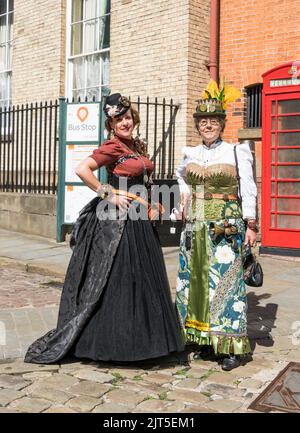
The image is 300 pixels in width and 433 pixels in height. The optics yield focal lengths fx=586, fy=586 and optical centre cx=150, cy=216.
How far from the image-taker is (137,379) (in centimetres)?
414

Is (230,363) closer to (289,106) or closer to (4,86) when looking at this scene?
(289,106)

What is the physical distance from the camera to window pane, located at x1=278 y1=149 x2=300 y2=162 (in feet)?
29.2

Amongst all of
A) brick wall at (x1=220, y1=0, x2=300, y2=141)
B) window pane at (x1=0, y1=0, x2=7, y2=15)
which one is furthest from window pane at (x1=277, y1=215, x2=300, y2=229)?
window pane at (x1=0, y1=0, x2=7, y2=15)

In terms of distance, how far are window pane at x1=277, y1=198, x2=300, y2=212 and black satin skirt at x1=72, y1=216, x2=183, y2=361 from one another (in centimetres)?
493

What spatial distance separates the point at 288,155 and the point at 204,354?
500 cm

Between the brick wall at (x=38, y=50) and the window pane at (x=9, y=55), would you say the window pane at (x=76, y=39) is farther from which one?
the window pane at (x=9, y=55)

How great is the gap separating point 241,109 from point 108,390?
270 inches

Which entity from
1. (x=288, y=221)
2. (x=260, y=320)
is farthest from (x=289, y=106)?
(x=260, y=320)

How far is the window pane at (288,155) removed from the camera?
8.91 meters

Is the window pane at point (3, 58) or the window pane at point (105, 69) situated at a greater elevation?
the window pane at point (3, 58)

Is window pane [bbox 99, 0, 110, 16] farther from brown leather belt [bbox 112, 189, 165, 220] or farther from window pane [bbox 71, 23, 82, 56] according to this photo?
brown leather belt [bbox 112, 189, 165, 220]

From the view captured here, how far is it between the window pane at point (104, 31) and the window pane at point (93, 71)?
1.01ft

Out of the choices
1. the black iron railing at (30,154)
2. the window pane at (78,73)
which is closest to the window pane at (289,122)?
the black iron railing at (30,154)

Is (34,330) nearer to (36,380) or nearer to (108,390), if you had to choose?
(36,380)
